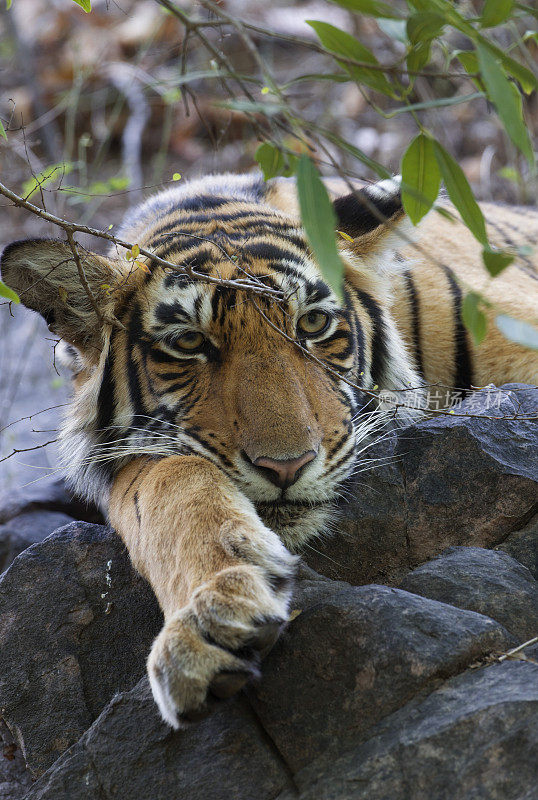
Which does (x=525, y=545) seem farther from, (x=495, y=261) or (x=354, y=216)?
(x=354, y=216)

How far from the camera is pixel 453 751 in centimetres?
112

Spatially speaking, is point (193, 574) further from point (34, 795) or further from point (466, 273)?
point (466, 273)

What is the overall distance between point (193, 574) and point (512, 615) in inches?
22.7

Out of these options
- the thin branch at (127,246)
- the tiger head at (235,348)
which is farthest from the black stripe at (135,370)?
the thin branch at (127,246)

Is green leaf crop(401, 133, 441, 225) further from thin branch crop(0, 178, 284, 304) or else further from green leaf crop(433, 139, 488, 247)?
thin branch crop(0, 178, 284, 304)

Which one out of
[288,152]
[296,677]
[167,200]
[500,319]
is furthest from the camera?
[167,200]

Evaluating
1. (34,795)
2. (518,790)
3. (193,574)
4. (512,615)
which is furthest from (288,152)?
(34,795)

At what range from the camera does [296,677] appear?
1325mm

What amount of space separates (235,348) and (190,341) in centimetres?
13

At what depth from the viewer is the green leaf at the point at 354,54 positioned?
4.00 ft

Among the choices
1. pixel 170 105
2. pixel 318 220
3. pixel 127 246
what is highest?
pixel 170 105

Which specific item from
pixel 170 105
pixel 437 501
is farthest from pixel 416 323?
pixel 170 105

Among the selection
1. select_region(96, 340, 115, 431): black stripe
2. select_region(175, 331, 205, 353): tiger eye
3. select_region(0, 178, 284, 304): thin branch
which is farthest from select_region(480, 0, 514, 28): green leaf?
select_region(96, 340, 115, 431): black stripe

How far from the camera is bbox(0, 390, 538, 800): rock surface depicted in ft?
3.80
